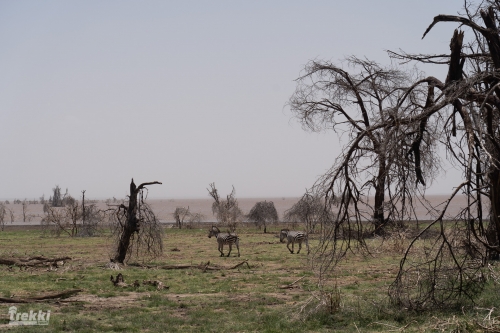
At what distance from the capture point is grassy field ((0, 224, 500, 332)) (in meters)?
10.1

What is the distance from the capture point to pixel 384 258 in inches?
899

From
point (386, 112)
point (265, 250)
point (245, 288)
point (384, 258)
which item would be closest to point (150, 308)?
point (245, 288)

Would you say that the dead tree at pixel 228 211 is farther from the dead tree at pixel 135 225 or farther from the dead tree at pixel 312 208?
the dead tree at pixel 312 208

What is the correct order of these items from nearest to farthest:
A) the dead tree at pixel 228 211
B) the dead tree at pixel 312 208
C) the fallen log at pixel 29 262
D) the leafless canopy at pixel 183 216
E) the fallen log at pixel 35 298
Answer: the dead tree at pixel 312 208
the fallen log at pixel 35 298
the fallen log at pixel 29 262
the dead tree at pixel 228 211
the leafless canopy at pixel 183 216

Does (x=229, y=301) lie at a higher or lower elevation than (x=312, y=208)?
lower

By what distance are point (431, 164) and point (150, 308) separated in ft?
22.6

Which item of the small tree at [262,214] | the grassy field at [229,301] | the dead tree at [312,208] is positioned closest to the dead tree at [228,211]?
the small tree at [262,214]

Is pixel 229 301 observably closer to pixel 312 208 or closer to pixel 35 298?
pixel 312 208

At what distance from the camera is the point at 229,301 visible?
13.3 meters

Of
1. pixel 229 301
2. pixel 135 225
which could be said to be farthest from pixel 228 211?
pixel 229 301

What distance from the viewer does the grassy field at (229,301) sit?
33.1 ft

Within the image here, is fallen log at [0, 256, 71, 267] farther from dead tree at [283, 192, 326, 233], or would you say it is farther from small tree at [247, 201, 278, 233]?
small tree at [247, 201, 278, 233]

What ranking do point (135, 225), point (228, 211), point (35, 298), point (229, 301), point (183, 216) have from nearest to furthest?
point (35, 298), point (229, 301), point (135, 225), point (228, 211), point (183, 216)

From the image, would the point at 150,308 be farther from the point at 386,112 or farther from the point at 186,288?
the point at 386,112
